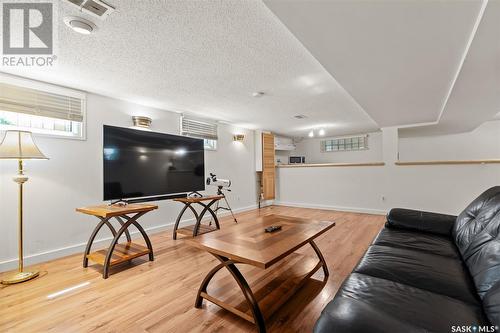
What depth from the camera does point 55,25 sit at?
1.60 m

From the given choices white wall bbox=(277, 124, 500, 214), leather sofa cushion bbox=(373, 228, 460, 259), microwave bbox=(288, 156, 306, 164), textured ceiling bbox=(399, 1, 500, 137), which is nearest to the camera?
textured ceiling bbox=(399, 1, 500, 137)

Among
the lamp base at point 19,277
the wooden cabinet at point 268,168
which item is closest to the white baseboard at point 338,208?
the wooden cabinet at point 268,168

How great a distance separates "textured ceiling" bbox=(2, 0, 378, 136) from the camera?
152 cm

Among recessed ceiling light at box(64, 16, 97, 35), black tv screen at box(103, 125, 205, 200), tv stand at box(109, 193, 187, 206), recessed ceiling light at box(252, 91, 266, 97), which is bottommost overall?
tv stand at box(109, 193, 187, 206)

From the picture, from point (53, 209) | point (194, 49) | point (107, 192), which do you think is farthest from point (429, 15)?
point (53, 209)

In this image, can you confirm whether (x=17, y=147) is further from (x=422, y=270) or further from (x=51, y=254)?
(x=422, y=270)

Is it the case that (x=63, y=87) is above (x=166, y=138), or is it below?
above

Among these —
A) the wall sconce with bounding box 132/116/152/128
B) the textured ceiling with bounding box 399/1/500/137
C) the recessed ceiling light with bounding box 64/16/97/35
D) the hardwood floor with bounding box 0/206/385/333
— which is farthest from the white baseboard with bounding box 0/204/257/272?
the textured ceiling with bounding box 399/1/500/137

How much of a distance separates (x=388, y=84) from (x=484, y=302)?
2.35 meters

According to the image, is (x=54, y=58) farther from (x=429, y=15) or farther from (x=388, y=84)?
(x=388, y=84)

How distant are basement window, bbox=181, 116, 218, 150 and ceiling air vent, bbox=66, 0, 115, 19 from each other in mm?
2642

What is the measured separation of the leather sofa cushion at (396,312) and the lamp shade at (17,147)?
2847mm

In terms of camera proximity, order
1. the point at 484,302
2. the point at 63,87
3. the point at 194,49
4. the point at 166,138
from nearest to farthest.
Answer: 1. the point at 484,302
2. the point at 194,49
3. the point at 63,87
4. the point at 166,138

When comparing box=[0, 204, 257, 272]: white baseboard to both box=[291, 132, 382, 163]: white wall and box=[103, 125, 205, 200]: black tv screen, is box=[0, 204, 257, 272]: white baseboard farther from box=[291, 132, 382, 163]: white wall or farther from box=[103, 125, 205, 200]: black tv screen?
box=[291, 132, 382, 163]: white wall
